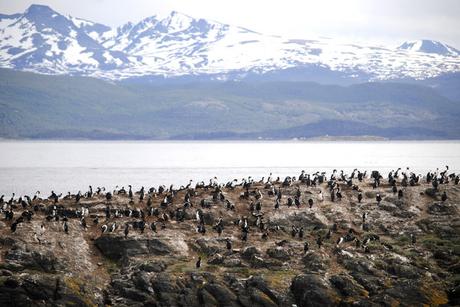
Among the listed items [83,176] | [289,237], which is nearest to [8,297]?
[289,237]

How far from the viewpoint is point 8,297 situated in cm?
5481

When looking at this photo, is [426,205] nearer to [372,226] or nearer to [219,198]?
[372,226]

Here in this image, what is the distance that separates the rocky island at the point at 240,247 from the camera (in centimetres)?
5734

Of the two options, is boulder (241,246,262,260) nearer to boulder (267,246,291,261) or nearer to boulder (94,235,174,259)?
boulder (267,246,291,261)

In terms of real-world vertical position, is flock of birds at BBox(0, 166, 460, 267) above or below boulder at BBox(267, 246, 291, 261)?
above

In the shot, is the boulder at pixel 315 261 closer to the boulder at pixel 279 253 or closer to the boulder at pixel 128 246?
the boulder at pixel 279 253

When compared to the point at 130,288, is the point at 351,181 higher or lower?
higher

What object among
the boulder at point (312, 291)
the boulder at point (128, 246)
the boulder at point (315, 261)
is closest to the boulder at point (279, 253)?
the boulder at point (315, 261)

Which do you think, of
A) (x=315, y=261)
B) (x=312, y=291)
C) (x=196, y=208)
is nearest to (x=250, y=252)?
(x=315, y=261)

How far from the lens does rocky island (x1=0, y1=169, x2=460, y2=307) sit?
57.3 metres

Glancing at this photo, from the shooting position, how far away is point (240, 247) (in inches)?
2542

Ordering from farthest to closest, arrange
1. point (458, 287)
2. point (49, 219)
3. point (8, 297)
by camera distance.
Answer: point (49, 219)
point (458, 287)
point (8, 297)

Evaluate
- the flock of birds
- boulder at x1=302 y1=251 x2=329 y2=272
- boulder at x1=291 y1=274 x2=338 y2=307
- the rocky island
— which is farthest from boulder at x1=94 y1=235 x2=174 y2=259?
boulder at x1=291 y1=274 x2=338 y2=307

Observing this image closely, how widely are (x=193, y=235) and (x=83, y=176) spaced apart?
9993 cm
